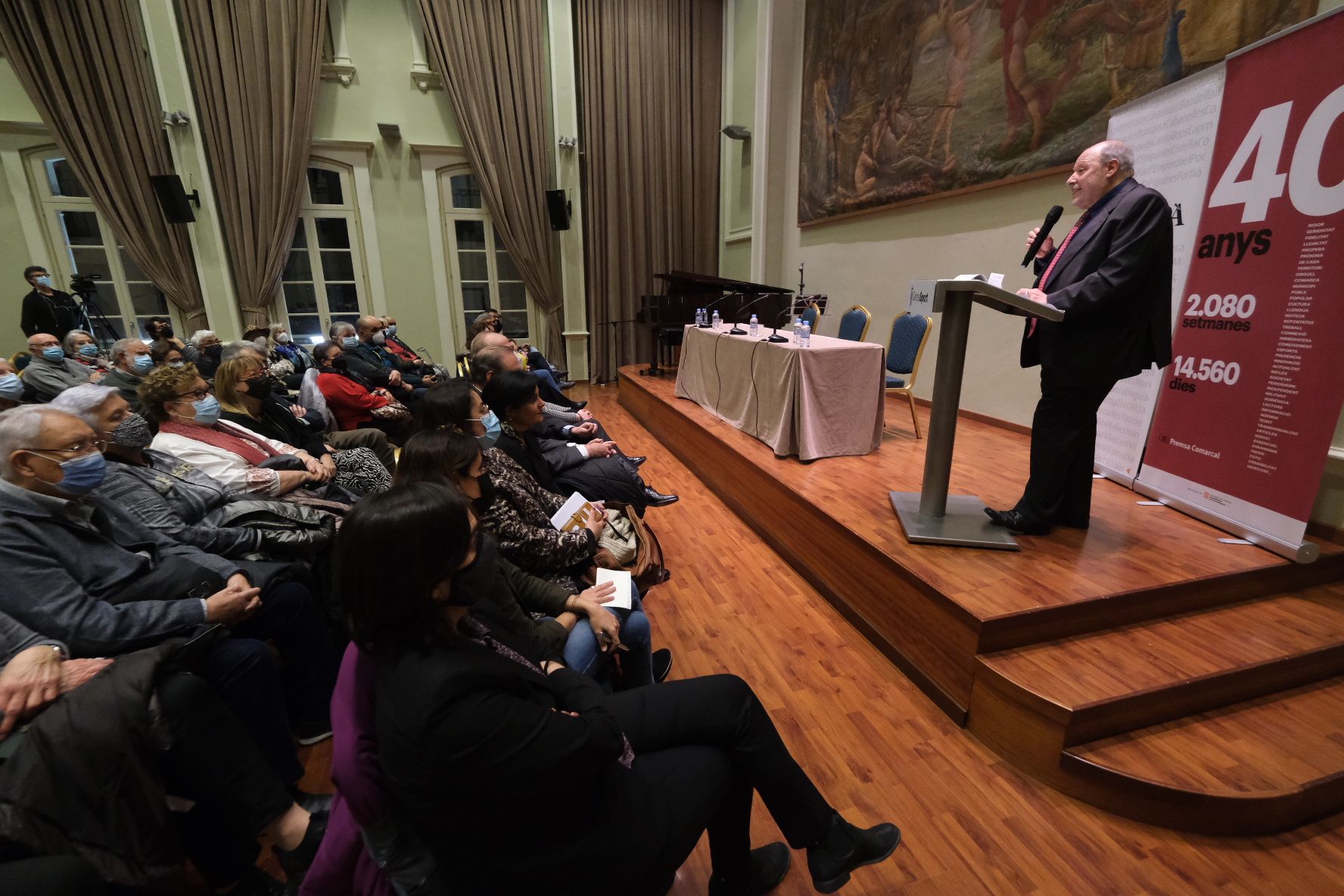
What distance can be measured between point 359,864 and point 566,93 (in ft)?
26.0

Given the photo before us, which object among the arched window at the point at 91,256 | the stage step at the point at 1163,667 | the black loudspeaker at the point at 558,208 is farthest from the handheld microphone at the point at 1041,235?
the arched window at the point at 91,256

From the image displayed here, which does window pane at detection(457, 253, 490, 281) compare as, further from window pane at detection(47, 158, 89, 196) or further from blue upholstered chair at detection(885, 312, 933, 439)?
blue upholstered chair at detection(885, 312, 933, 439)

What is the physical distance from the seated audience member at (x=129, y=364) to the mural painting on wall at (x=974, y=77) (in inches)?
218

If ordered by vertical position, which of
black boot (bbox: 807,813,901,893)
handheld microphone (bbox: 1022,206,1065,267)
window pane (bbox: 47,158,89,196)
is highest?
window pane (bbox: 47,158,89,196)

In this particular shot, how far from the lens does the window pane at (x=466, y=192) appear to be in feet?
23.9

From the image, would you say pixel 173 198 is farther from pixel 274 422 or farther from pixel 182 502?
pixel 182 502

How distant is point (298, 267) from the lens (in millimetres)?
6996

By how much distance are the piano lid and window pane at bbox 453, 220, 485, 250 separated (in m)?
2.77

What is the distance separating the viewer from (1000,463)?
132 inches

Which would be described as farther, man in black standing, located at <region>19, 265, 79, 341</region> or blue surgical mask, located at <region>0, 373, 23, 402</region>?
man in black standing, located at <region>19, 265, 79, 341</region>

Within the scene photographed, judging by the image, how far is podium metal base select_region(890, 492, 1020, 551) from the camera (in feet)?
7.25

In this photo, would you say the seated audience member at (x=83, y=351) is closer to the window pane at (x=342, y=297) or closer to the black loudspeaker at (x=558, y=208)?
the window pane at (x=342, y=297)

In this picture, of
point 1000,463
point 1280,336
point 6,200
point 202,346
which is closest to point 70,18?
point 6,200

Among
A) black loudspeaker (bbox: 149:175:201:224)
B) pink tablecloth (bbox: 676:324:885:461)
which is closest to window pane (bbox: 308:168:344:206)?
black loudspeaker (bbox: 149:175:201:224)
